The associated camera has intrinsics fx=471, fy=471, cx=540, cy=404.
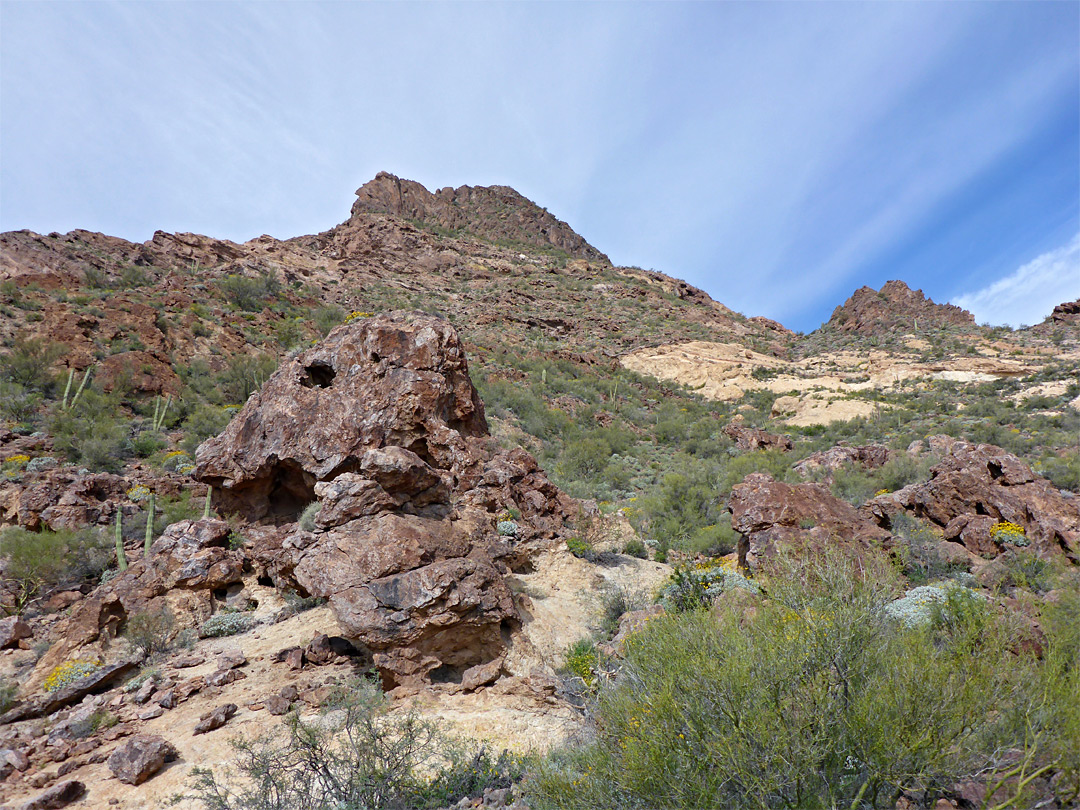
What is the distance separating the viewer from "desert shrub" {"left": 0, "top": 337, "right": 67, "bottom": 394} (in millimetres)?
13297

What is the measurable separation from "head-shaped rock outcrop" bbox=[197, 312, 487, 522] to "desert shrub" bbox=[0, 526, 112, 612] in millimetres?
1817

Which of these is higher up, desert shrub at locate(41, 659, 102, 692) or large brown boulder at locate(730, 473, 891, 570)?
large brown boulder at locate(730, 473, 891, 570)

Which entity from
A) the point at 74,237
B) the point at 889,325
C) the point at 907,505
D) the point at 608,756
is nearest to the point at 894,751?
the point at 608,756

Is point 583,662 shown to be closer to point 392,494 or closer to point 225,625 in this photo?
point 392,494

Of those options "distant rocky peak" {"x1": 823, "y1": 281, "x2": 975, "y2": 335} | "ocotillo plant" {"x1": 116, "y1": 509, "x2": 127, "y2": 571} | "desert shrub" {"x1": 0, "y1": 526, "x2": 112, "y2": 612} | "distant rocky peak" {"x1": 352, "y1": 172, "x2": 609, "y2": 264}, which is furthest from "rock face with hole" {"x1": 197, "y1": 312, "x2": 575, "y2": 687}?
"distant rocky peak" {"x1": 352, "y1": 172, "x2": 609, "y2": 264}

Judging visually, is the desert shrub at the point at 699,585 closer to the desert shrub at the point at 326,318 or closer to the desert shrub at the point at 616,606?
the desert shrub at the point at 616,606

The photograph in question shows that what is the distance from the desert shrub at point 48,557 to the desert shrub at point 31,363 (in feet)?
27.1

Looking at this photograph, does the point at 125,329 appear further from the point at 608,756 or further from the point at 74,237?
the point at 608,756

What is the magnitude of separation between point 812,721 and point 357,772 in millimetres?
3312

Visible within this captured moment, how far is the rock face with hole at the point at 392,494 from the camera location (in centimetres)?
539

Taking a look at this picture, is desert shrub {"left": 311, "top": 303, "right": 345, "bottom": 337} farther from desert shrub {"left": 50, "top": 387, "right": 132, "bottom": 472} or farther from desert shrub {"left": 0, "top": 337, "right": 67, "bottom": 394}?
desert shrub {"left": 50, "top": 387, "right": 132, "bottom": 472}

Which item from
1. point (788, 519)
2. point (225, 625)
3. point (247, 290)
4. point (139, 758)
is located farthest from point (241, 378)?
point (788, 519)

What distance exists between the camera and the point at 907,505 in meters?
8.54

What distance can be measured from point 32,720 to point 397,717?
395 centimetres
